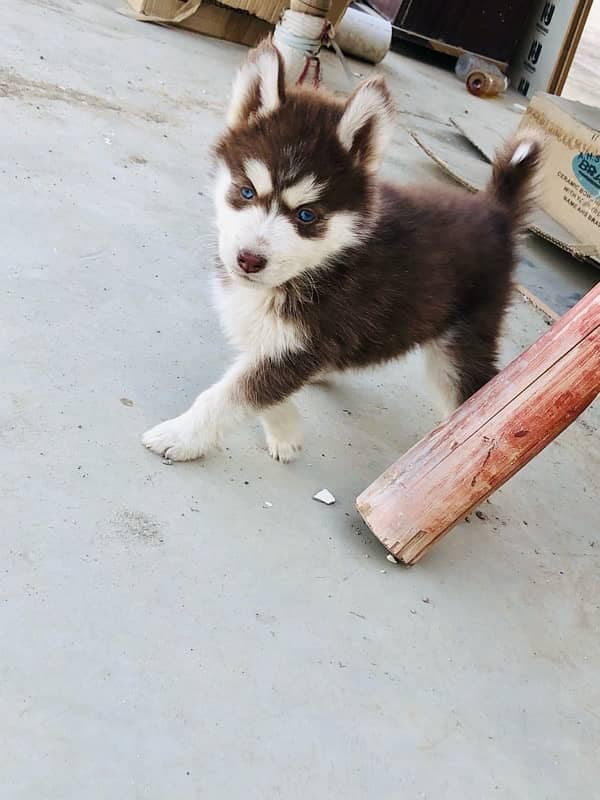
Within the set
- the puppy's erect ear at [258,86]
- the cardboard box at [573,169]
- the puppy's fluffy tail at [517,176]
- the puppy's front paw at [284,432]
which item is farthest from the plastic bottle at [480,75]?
the puppy's front paw at [284,432]

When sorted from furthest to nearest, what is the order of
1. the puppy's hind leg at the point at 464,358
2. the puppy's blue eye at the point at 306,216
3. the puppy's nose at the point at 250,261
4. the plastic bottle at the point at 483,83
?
the plastic bottle at the point at 483,83 < the puppy's hind leg at the point at 464,358 < the puppy's blue eye at the point at 306,216 < the puppy's nose at the point at 250,261

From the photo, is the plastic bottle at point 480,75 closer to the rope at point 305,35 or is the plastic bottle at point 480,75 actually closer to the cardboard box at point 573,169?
the cardboard box at point 573,169

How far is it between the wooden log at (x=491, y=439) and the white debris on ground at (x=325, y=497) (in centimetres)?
14

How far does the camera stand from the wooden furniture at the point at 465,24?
1045cm

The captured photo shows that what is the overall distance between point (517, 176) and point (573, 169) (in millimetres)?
3048

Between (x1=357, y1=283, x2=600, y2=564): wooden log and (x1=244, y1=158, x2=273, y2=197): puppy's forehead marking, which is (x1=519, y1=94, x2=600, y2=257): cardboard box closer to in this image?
(x1=357, y1=283, x2=600, y2=564): wooden log

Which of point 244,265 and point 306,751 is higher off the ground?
point 244,265

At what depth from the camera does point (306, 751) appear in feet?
6.44

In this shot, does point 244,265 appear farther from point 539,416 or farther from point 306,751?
point 306,751

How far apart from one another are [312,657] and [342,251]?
1147 millimetres

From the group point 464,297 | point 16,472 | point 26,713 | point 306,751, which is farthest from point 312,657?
point 464,297

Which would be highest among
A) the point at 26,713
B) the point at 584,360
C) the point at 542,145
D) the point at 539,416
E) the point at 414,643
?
the point at 542,145

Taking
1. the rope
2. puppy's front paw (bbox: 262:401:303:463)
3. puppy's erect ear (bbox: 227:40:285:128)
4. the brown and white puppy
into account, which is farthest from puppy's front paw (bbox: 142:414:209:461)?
the rope

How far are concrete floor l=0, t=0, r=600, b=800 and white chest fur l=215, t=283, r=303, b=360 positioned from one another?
363mm
